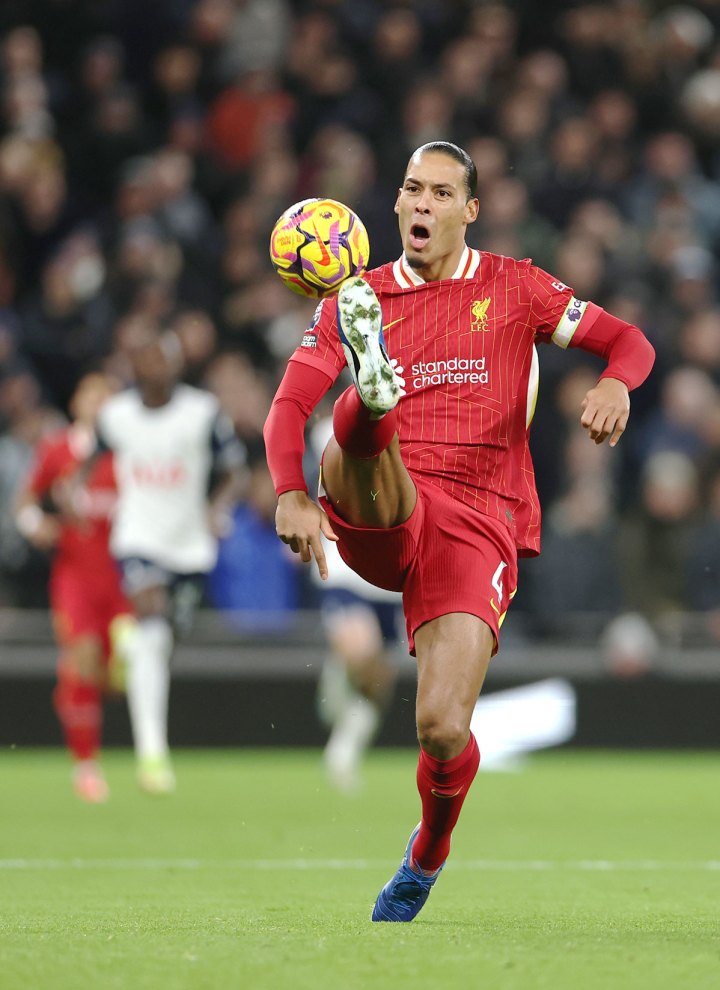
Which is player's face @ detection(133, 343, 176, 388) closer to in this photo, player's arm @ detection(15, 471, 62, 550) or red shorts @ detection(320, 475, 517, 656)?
player's arm @ detection(15, 471, 62, 550)

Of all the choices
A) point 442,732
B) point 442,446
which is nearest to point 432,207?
point 442,446

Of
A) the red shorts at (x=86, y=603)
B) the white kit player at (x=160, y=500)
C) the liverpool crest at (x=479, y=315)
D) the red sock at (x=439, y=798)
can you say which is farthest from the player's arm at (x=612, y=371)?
the red shorts at (x=86, y=603)

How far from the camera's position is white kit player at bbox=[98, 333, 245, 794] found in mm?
10078

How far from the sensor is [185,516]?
33.5 feet

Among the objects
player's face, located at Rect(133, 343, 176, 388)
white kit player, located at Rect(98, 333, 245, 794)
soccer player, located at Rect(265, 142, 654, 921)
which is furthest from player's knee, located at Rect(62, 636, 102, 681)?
soccer player, located at Rect(265, 142, 654, 921)

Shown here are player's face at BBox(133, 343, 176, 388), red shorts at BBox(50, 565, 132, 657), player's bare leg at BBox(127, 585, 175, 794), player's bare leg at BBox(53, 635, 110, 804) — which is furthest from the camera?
red shorts at BBox(50, 565, 132, 657)

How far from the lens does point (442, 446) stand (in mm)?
5195

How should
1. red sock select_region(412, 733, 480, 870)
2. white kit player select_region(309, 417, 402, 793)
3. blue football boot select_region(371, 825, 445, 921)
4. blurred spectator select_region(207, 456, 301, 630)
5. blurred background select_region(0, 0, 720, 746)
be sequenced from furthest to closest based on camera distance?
blurred spectator select_region(207, 456, 301, 630) < blurred background select_region(0, 0, 720, 746) < white kit player select_region(309, 417, 402, 793) < blue football boot select_region(371, 825, 445, 921) < red sock select_region(412, 733, 480, 870)

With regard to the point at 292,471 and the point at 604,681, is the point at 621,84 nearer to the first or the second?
the point at 604,681

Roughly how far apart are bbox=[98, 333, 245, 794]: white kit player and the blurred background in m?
0.87

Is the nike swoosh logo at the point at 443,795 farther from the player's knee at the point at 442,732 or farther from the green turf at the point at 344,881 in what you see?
the green turf at the point at 344,881

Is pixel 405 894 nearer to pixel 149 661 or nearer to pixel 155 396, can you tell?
pixel 149 661

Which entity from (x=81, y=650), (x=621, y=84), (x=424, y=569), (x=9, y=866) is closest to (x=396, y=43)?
(x=621, y=84)

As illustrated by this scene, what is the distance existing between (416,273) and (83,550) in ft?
19.2
